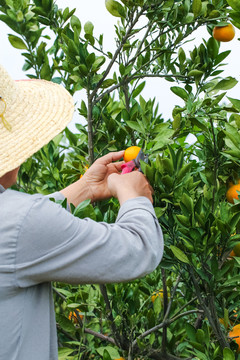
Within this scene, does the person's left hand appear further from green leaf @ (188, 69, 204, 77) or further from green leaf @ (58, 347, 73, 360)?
green leaf @ (58, 347, 73, 360)

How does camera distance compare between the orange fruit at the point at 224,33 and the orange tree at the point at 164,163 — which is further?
the orange fruit at the point at 224,33

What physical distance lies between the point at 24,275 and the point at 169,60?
141 centimetres

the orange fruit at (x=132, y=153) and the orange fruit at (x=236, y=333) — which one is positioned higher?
the orange fruit at (x=132, y=153)

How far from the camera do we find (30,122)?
4.24 feet

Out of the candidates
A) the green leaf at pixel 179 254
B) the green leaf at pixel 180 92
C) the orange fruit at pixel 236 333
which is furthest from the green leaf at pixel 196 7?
the orange fruit at pixel 236 333

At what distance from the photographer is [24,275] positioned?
106cm

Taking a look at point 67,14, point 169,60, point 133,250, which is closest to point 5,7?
point 67,14

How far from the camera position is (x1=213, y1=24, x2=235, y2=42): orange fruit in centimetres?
200

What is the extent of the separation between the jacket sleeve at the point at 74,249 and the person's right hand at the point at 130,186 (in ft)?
0.55

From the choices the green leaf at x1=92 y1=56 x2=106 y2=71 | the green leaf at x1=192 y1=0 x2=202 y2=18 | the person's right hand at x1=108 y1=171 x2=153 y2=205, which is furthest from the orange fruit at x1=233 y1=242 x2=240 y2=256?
the green leaf at x1=192 y1=0 x2=202 y2=18

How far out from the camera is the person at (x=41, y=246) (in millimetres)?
1053

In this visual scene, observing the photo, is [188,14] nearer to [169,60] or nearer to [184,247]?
[169,60]

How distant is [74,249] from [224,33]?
1335 millimetres

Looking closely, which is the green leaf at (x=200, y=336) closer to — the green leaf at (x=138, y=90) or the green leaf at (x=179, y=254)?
the green leaf at (x=179, y=254)
